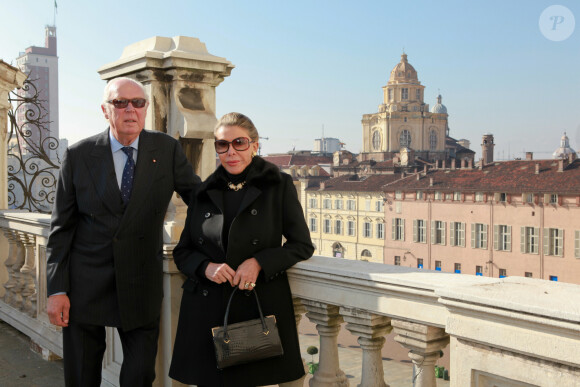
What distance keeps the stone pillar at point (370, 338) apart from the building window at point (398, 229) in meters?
51.4

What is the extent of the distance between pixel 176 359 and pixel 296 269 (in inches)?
21.5

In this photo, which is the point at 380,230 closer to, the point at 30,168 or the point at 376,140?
the point at 376,140

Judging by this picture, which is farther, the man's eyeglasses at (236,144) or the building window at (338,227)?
the building window at (338,227)

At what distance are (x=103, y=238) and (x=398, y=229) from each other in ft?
172

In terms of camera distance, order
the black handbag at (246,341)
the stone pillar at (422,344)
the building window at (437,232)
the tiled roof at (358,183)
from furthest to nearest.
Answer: the tiled roof at (358,183), the building window at (437,232), the black handbag at (246,341), the stone pillar at (422,344)

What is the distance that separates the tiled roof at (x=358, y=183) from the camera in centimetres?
5609

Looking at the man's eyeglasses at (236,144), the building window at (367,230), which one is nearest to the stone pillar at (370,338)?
the man's eyeglasses at (236,144)

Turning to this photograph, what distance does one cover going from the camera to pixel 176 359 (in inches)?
90.3

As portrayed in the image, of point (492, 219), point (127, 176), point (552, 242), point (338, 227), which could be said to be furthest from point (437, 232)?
point (127, 176)

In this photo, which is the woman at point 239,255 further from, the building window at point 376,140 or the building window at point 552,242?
the building window at point 376,140

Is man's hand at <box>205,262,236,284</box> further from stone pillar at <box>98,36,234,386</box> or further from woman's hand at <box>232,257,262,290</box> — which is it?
stone pillar at <box>98,36,234,386</box>

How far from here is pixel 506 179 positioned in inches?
1813

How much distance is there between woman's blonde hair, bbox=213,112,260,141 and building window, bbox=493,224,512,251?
45199mm

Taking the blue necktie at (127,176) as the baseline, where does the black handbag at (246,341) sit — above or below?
below
